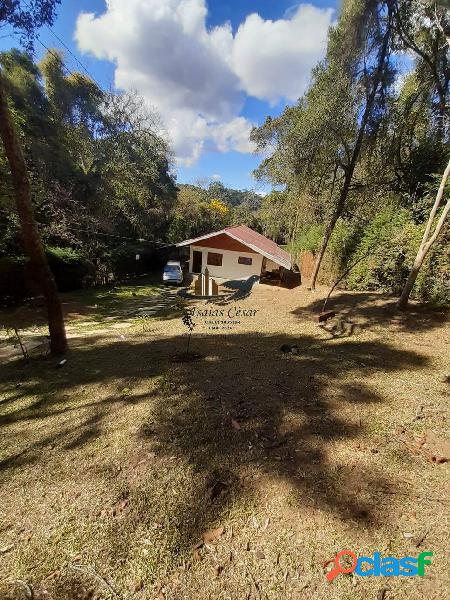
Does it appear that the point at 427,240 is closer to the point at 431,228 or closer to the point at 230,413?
the point at 431,228

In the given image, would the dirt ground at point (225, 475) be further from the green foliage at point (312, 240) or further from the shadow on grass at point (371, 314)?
the green foliage at point (312, 240)

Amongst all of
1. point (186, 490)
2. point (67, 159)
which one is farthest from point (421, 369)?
point (67, 159)

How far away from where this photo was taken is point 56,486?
130 inches

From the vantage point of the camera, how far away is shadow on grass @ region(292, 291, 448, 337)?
28.1ft

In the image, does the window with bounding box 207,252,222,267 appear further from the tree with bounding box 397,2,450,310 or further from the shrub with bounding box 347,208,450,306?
the tree with bounding box 397,2,450,310

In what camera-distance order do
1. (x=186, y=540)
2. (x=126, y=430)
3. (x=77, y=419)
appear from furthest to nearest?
(x=77, y=419)
(x=126, y=430)
(x=186, y=540)

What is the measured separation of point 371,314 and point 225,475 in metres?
8.57

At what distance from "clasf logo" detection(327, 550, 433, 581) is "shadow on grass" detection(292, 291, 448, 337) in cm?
649

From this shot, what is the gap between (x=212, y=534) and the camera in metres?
2.66

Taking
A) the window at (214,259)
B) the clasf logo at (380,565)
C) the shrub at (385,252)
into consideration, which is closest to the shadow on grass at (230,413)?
the clasf logo at (380,565)

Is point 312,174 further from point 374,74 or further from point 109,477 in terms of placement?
point 109,477

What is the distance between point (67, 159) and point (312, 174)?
18.4 metres

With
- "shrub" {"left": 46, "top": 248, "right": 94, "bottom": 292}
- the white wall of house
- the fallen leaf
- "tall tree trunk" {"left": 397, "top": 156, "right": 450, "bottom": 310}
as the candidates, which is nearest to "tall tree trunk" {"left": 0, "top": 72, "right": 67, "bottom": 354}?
the fallen leaf

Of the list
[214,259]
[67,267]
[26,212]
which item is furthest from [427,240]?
[67,267]
